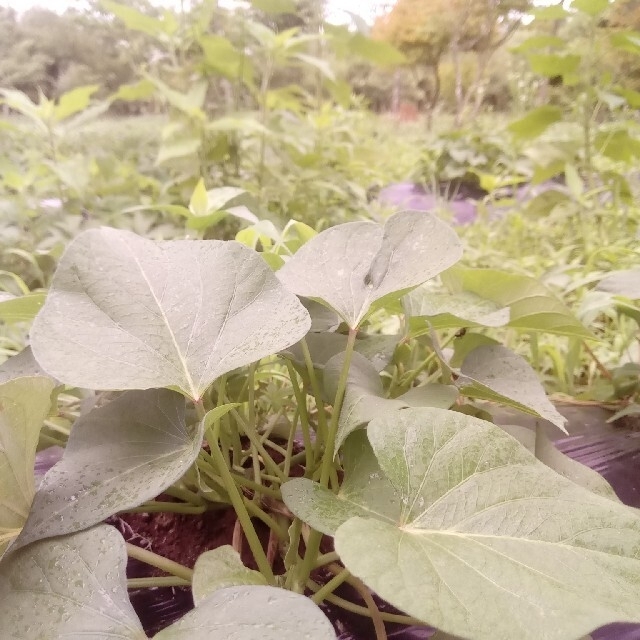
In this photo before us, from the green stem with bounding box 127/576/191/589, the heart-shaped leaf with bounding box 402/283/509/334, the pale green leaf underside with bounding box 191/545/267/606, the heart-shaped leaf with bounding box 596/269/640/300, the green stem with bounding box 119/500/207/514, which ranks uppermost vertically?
the heart-shaped leaf with bounding box 402/283/509/334

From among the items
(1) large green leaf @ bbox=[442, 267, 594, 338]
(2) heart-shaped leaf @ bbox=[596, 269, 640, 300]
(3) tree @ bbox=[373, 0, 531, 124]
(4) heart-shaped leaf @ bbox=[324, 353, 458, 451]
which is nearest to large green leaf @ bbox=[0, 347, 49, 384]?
(4) heart-shaped leaf @ bbox=[324, 353, 458, 451]

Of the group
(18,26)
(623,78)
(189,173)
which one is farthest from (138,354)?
(623,78)

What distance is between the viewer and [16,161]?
1.88 meters

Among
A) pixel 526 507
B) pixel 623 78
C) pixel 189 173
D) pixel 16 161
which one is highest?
pixel 623 78

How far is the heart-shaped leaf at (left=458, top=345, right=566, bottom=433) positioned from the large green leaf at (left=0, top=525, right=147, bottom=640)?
0.82ft

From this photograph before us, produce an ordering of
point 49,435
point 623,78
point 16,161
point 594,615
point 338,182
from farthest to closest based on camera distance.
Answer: point 623,78 < point 16,161 < point 338,182 < point 49,435 < point 594,615

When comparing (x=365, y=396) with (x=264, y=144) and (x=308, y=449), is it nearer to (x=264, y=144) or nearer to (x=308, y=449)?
(x=308, y=449)

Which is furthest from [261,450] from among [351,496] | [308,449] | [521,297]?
[521,297]

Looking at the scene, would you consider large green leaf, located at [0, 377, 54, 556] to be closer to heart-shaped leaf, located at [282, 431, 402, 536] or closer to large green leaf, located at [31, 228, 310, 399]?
large green leaf, located at [31, 228, 310, 399]

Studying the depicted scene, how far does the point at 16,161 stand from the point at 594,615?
2123 mm

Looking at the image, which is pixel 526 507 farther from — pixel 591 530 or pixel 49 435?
pixel 49 435

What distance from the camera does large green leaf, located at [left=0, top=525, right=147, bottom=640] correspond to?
0.83 ft

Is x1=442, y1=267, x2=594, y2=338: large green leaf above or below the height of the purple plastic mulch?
above

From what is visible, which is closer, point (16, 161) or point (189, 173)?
point (189, 173)
